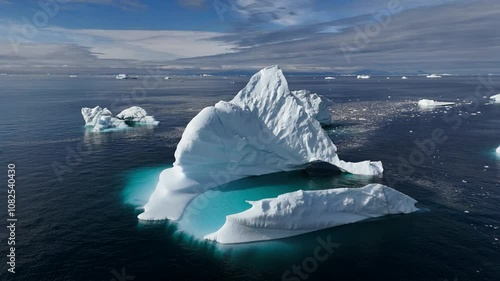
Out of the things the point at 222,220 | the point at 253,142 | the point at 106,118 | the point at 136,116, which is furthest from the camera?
the point at 136,116

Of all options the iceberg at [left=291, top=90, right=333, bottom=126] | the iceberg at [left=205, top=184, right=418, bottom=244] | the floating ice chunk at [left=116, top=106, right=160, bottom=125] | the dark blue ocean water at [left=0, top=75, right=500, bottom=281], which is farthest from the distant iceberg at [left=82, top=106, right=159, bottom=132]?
the iceberg at [left=205, top=184, right=418, bottom=244]

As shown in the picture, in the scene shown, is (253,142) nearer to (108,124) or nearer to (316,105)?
(316,105)

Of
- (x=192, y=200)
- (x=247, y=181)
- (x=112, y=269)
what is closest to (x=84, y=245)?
(x=112, y=269)

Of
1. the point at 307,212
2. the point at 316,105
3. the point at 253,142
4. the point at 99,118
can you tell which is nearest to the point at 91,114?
the point at 99,118

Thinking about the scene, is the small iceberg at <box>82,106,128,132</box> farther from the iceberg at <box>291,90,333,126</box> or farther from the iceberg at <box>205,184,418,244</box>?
the iceberg at <box>205,184,418,244</box>

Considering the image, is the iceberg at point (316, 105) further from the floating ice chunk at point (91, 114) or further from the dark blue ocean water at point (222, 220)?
the floating ice chunk at point (91, 114)

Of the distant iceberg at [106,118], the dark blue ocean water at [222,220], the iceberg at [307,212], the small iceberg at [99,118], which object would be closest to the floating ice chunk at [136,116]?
the distant iceberg at [106,118]
